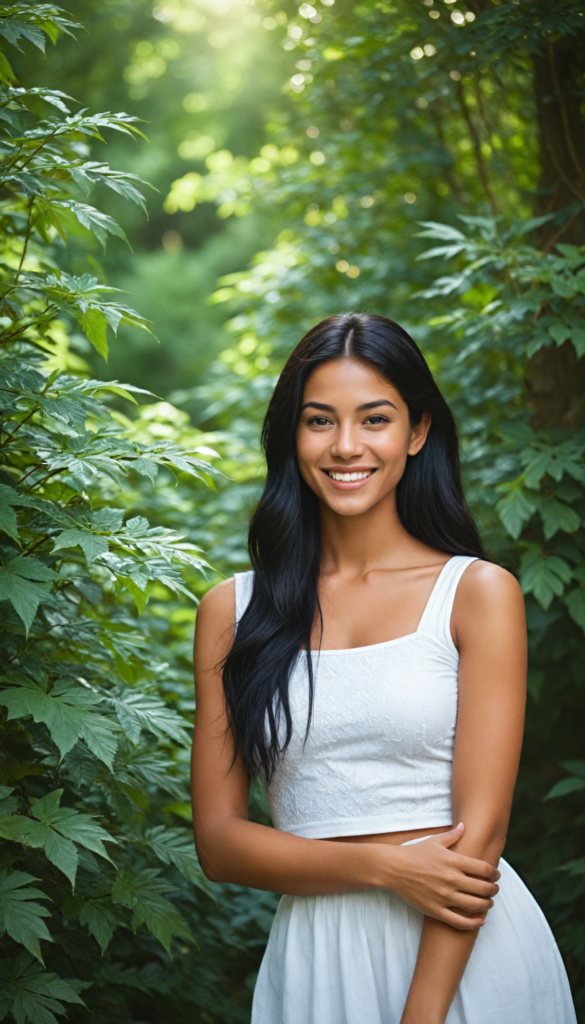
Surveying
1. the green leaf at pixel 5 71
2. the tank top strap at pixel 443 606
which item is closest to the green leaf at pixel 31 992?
the tank top strap at pixel 443 606

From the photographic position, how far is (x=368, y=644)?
175cm

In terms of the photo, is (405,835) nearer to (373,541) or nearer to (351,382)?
(373,541)

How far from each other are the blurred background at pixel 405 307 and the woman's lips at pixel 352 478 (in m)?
0.29

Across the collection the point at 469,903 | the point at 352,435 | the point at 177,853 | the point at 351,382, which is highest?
the point at 351,382

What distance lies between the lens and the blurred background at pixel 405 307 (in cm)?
247

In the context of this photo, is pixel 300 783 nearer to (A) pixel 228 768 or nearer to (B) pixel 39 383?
(A) pixel 228 768

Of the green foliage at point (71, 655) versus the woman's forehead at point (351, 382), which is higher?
the woman's forehead at point (351, 382)

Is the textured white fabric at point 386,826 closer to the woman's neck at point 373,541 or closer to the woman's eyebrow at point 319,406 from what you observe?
the woman's neck at point 373,541

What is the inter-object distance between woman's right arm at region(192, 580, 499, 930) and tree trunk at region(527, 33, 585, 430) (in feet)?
5.27

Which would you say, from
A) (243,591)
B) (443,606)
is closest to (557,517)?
(443,606)

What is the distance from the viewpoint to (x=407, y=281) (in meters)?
4.17

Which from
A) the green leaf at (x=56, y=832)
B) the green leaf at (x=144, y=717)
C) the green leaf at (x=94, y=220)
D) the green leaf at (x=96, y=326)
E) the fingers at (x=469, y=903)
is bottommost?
the fingers at (x=469, y=903)

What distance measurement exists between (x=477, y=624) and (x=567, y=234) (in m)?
1.94

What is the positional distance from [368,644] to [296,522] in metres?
0.39
